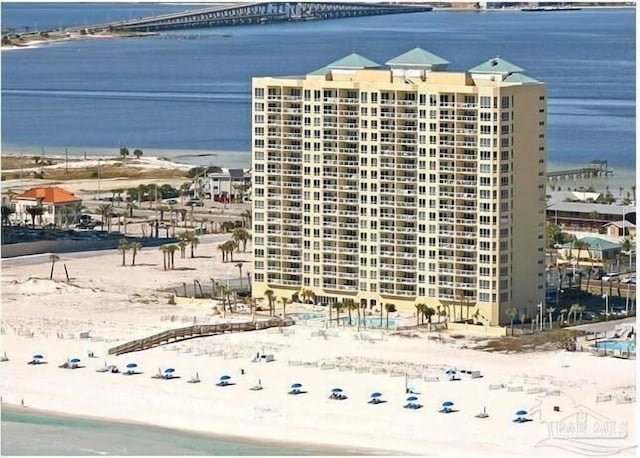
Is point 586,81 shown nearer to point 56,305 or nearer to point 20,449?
point 56,305

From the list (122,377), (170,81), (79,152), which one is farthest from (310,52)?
(122,377)

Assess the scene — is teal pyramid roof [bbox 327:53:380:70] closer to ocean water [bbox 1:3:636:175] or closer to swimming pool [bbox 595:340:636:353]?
swimming pool [bbox 595:340:636:353]

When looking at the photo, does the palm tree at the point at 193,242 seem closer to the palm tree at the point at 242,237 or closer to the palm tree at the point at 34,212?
the palm tree at the point at 242,237

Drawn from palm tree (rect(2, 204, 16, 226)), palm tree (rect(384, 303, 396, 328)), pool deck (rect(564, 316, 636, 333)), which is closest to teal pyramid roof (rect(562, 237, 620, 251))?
pool deck (rect(564, 316, 636, 333))

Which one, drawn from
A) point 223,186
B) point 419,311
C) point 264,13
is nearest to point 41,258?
point 419,311

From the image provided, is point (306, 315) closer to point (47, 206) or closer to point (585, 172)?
point (47, 206)

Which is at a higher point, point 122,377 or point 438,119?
point 438,119

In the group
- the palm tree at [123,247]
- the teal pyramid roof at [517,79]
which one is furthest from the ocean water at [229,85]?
the teal pyramid roof at [517,79]
